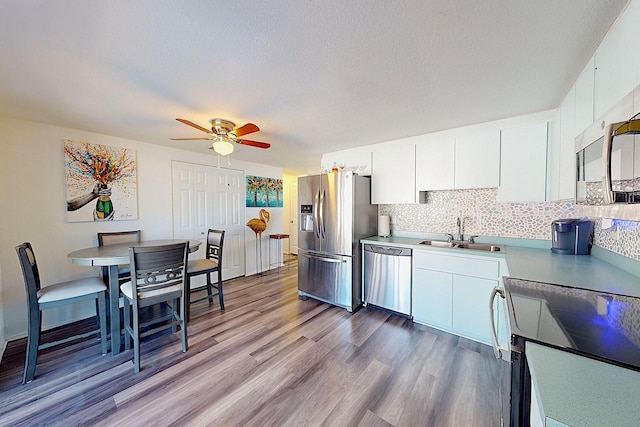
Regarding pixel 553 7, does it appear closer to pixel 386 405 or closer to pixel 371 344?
pixel 386 405

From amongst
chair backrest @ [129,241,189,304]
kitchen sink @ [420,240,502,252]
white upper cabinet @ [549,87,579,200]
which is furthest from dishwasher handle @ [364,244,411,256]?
chair backrest @ [129,241,189,304]

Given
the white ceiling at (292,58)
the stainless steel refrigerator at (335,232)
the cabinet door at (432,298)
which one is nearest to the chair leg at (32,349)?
the white ceiling at (292,58)

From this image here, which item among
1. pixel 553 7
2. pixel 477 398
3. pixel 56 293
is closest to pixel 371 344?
pixel 477 398

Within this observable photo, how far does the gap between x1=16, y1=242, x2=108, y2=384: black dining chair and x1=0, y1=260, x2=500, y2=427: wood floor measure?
19 centimetres

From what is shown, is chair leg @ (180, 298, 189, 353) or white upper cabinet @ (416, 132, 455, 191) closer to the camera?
chair leg @ (180, 298, 189, 353)

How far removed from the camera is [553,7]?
40.4 inches

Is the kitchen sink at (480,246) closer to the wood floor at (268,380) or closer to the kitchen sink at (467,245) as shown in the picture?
the kitchen sink at (467,245)

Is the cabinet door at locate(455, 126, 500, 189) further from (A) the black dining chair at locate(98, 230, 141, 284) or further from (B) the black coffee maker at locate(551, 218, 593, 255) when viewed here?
(A) the black dining chair at locate(98, 230, 141, 284)

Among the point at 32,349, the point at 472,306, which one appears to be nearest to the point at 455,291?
the point at 472,306

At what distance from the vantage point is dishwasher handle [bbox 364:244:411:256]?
272cm

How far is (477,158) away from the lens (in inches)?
99.0

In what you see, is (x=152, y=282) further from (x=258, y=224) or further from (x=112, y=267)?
(x=258, y=224)

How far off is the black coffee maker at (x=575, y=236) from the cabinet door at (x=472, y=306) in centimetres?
62

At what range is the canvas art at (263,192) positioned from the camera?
4.54 m
